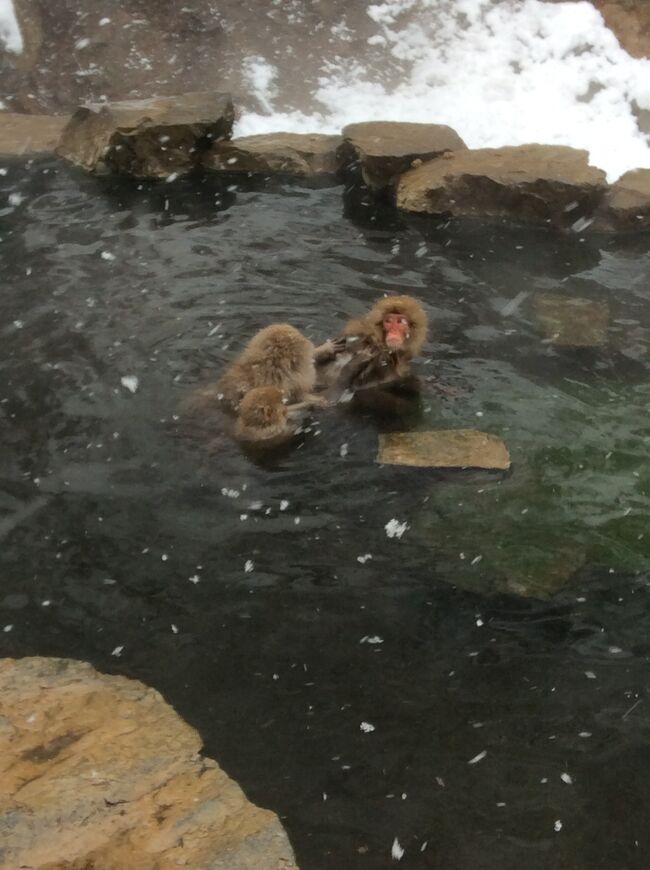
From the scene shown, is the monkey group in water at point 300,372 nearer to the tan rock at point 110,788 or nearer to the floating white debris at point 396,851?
the tan rock at point 110,788

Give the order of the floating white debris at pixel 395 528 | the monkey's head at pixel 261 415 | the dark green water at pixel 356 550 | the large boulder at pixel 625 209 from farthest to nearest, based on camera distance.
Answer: the large boulder at pixel 625 209, the monkey's head at pixel 261 415, the floating white debris at pixel 395 528, the dark green water at pixel 356 550

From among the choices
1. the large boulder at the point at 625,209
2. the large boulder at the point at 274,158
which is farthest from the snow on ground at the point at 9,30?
the large boulder at the point at 625,209

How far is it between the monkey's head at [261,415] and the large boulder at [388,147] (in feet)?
11.7

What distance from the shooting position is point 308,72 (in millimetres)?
10461

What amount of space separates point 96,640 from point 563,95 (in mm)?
9100

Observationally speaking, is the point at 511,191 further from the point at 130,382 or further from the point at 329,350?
the point at 130,382

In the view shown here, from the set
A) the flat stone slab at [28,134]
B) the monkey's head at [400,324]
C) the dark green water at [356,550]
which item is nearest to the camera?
the dark green water at [356,550]

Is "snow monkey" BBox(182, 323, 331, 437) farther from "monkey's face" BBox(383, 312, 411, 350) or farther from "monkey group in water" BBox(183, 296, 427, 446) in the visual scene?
"monkey's face" BBox(383, 312, 411, 350)

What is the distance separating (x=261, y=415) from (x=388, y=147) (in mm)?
3901

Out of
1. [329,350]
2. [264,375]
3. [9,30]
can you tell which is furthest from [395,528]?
[9,30]

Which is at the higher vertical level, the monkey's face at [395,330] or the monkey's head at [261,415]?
the monkey's face at [395,330]

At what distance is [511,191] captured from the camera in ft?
23.1

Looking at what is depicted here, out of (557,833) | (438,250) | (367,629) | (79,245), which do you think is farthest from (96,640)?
(438,250)

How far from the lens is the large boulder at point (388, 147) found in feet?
24.1
